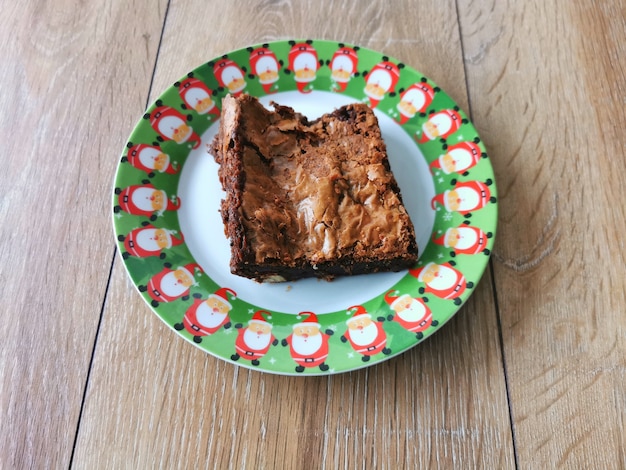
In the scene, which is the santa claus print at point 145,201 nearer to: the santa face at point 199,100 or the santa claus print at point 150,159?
the santa claus print at point 150,159

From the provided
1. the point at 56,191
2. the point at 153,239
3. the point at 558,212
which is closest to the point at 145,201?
the point at 153,239

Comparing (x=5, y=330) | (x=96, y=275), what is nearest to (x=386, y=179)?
(x=96, y=275)

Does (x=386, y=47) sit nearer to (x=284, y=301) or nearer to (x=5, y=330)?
(x=284, y=301)

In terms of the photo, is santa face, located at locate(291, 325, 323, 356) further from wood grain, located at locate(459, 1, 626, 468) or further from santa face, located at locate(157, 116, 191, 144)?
santa face, located at locate(157, 116, 191, 144)

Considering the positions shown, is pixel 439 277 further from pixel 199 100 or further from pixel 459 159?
Answer: pixel 199 100

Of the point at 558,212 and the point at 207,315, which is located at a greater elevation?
the point at 558,212

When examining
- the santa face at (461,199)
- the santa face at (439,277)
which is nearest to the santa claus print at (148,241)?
the santa face at (439,277)
